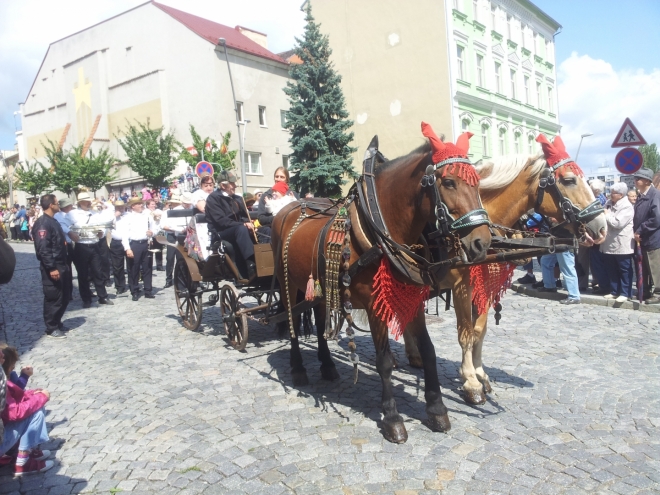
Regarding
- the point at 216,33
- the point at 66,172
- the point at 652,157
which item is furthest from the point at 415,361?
the point at 652,157

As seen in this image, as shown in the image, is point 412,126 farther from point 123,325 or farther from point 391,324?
point 391,324

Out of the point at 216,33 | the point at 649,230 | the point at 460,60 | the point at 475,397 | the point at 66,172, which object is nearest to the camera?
the point at 475,397

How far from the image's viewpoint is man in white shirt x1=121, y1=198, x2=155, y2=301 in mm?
10789

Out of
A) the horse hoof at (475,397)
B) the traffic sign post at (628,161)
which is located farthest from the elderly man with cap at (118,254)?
the traffic sign post at (628,161)

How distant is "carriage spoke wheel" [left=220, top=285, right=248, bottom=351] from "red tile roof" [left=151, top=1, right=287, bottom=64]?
28.4 meters

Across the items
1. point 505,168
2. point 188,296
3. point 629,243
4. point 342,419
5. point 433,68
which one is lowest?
point 342,419

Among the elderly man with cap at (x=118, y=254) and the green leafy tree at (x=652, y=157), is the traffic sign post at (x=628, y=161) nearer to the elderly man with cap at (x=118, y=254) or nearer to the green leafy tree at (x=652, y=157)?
the elderly man with cap at (x=118, y=254)

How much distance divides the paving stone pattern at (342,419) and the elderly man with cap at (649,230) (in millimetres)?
1291

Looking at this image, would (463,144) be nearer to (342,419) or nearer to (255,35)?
(342,419)

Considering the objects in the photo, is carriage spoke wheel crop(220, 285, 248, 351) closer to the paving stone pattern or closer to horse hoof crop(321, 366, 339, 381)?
the paving stone pattern

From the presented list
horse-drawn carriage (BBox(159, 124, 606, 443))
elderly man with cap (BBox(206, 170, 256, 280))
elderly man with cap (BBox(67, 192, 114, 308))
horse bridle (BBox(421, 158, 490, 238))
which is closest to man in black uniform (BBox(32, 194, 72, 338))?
elderly man with cap (BBox(67, 192, 114, 308))

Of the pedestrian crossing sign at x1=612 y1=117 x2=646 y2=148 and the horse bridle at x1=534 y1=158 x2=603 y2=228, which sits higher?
the pedestrian crossing sign at x1=612 y1=117 x2=646 y2=148

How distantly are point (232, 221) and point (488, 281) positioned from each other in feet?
11.6

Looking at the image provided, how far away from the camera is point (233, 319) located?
6699 mm
